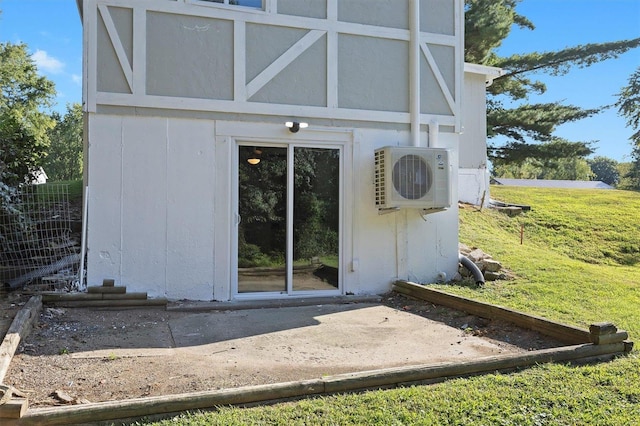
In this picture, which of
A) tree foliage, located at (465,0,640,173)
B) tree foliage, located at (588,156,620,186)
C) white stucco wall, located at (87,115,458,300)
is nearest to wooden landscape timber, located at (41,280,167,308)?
white stucco wall, located at (87,115,458,300)

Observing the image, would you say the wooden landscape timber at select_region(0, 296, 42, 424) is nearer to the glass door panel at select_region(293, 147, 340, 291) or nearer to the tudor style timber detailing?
the tudor style timber detailing

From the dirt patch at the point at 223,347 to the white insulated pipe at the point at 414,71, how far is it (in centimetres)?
273

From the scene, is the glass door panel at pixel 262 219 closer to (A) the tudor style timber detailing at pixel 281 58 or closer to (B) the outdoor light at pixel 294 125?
(B) the outdoor light at pixel 294 125

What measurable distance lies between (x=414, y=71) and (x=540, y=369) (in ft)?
16.1

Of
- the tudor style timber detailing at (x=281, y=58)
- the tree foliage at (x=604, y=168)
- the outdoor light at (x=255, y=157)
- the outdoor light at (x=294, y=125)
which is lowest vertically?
the outdoor light at (x=255, y=157)

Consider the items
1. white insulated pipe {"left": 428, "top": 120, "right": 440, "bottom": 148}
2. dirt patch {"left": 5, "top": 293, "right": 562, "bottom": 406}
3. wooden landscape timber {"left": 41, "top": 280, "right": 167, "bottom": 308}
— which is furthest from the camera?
white insulated pipe {"left": 428, "top": 120, "right": 440, "bottom": 148}

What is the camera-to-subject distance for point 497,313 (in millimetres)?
5211

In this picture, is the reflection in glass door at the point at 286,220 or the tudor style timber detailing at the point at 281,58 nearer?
the tudor style timber detailing at the point at 281,58

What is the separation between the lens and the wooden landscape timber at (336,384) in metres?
2.67

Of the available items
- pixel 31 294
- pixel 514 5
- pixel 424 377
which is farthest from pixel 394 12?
pixel 514 5

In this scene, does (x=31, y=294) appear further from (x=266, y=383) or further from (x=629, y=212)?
(x=629, y=212)

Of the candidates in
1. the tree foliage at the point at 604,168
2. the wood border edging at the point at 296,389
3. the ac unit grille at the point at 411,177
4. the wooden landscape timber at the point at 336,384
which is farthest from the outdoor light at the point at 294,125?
the tree foliage at the point at 604,168

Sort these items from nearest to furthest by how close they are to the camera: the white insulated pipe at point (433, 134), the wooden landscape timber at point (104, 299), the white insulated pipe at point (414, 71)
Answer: the wooden landscape timber at point (104, 299), the white insulated pipe at point (414, 71), the white insulated pipe at point (433, 134)

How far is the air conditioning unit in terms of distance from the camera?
22.1 feet
